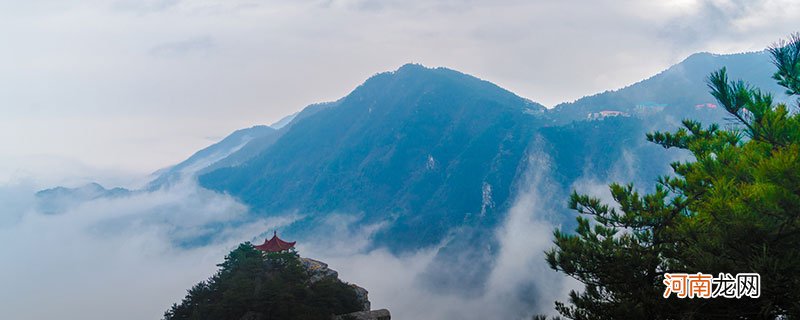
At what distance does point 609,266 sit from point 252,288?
1729cm

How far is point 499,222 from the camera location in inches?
4429

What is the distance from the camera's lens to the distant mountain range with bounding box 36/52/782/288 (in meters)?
115

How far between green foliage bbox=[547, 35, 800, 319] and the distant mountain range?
9275 cm

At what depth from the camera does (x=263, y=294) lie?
72.3 ft

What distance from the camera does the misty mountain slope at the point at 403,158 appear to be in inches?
4906

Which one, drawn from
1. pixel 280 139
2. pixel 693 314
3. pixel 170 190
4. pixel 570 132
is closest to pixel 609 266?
pixel 693 314

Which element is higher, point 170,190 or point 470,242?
point 170,190

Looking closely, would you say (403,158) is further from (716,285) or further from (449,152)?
(716,285)

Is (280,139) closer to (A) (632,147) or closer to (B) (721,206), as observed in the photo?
(A) (632,147)

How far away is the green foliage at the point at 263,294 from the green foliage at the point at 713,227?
46.5 ft

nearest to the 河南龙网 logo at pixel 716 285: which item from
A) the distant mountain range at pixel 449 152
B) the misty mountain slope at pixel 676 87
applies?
the distant mountain range at pixel 449 152

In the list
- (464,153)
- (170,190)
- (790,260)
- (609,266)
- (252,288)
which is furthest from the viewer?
(170,190)

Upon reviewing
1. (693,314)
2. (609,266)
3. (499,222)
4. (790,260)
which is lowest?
(693,314)

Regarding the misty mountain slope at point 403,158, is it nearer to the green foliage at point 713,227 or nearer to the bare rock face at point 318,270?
the bare rock face at point 318,270
